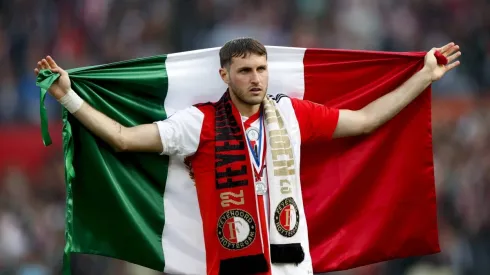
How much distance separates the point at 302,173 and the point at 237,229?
0.81m

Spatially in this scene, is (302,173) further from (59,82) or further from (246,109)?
(59,82)

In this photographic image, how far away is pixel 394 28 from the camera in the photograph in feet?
A: 44.0

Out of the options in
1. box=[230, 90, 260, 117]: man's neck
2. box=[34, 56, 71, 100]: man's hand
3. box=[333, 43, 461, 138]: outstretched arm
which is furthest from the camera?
box=[333, 43, 461, 138]: outstretched arm

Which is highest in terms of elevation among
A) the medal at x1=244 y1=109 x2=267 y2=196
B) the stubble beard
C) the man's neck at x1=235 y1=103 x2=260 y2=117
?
the stubble beard

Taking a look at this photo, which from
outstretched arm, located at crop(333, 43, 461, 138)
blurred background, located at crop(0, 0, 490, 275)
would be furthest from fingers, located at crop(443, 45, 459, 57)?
blurred background, located at crop(0, 0, 490, 275)

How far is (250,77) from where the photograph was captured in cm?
694

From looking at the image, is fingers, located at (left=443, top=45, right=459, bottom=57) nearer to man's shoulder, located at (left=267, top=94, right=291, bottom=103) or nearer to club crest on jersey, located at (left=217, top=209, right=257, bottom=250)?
man's shoulder, located at (left=267, top=94, right=291, bottom=103)

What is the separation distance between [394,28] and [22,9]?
4.02 m

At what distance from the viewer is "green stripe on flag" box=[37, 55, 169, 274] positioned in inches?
280

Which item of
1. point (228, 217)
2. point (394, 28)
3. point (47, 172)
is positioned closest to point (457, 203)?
point (394, 28)

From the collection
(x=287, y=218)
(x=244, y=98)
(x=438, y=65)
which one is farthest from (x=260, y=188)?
(x=438, y=65)

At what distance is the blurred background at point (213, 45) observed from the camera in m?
11.1

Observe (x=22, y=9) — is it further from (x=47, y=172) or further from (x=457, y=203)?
(x=457, y=203)

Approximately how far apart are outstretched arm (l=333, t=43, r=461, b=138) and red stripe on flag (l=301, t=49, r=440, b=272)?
10cm
